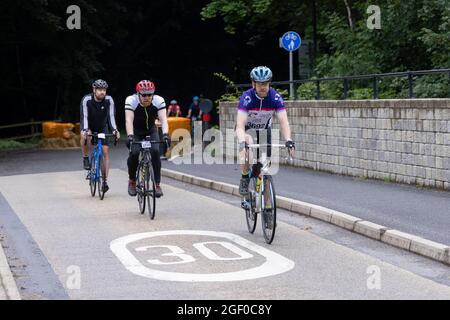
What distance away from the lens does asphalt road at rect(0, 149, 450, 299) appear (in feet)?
25.7

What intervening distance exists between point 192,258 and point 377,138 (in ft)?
28.4

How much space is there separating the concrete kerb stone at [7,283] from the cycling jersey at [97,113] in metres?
6.33

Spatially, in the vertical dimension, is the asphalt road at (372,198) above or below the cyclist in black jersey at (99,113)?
below

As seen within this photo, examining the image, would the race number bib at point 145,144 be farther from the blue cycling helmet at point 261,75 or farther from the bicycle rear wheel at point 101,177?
the blue cycling helmet at point 261,75

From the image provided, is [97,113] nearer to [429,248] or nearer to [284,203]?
[284,203]

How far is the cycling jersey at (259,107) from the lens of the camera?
35.5ft

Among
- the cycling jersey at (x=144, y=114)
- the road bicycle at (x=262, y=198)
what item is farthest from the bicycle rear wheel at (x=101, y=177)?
the road bicycle at (x=262, y=198)

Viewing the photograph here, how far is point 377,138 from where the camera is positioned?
17406 mm

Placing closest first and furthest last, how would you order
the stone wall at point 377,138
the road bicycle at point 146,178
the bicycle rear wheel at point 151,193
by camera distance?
the bicycle rear wheel at point 151,193
the road bicycle at point 146,178
the stone wall at point 377,138

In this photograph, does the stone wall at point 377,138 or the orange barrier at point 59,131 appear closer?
the stone wall at point 377,138

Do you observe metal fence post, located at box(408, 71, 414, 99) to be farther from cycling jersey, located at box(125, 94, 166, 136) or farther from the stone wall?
cycling jersey, located at box(125, 94, 166, 136)

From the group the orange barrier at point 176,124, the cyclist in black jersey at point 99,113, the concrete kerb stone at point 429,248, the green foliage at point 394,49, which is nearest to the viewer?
the concrete kerb stone at point 429,248

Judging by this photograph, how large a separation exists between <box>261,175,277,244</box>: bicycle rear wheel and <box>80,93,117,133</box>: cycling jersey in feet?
17.5

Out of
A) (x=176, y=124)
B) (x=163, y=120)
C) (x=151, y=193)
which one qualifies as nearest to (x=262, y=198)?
(x=151, y=193)
